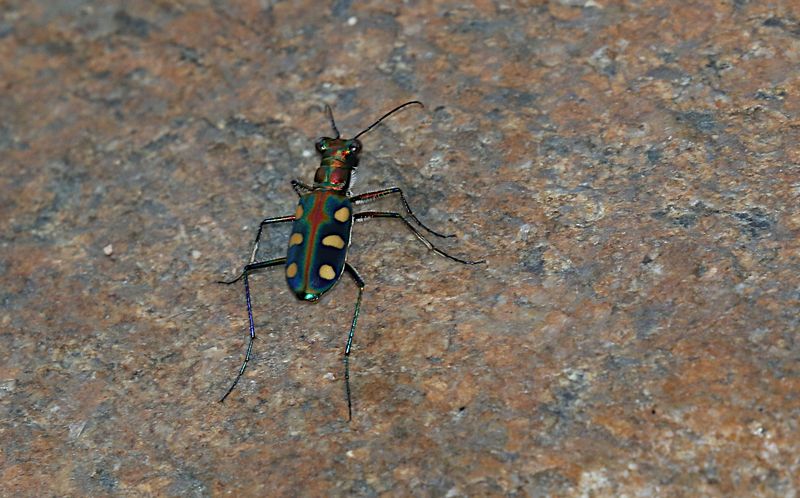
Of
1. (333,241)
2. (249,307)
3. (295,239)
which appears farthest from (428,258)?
(249,307)

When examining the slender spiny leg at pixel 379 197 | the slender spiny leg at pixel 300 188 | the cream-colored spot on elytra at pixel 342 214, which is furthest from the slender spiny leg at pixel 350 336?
the slender spiny leg at pixel 300 188

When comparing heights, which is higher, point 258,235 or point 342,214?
point 342,214

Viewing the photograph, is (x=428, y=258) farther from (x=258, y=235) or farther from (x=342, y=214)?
(x=258, y=235)

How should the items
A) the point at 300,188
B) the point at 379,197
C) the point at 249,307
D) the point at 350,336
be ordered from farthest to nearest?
the point at 300,188 → the point at 379,197 → the point at 249,307 → the point at 350,336

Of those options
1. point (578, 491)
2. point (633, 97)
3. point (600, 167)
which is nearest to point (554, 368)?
point (578, 491)

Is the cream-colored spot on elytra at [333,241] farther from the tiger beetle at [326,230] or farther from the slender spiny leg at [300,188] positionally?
the slender spiny leg at [300,188]

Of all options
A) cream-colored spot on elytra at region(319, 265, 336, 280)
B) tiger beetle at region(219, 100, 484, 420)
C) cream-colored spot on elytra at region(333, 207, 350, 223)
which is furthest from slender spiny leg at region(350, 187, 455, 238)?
cream-colored spot on elytra at region(319, 265, 336, 280)
